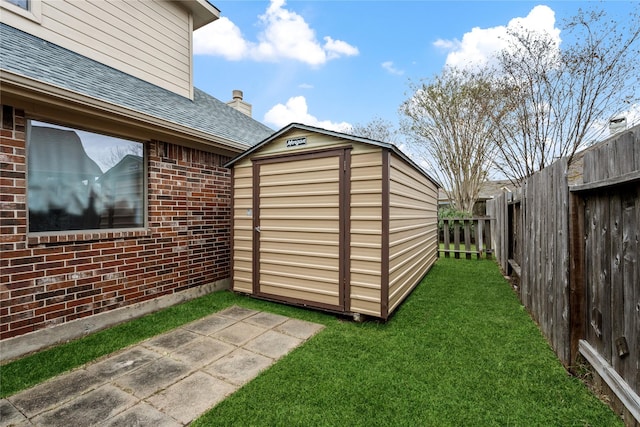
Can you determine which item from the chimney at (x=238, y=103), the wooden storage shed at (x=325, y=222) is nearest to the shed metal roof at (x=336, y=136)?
the wooden storage shed at (x=325, y=222)

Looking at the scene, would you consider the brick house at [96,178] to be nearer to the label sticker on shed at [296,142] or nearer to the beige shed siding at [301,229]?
the beige shed siding at [301,229]

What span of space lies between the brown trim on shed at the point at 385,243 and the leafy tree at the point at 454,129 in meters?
9.92

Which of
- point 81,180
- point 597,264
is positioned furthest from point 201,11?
point 597,264

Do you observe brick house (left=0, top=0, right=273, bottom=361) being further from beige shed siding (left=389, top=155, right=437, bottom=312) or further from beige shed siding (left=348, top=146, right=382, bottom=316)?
beige shed siding (left=389, top=155, right=437, bottom=312)

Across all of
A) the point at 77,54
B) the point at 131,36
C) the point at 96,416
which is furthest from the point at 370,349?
the point at 131,36

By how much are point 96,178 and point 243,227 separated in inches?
80.9

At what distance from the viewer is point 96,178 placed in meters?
3.53

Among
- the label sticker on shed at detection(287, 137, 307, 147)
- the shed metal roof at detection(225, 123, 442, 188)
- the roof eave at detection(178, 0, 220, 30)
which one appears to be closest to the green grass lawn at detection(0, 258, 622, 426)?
the shed metal roof at detection(225, 123, 442, 188)

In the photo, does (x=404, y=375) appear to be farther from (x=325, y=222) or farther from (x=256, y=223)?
(x=256, y=223)

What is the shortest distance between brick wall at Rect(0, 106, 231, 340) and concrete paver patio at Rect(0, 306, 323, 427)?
3.07 ft

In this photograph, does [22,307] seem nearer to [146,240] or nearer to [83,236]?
[83,236]

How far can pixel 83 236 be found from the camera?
10.8 feet

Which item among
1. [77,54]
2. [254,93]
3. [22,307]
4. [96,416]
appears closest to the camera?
[96,416]

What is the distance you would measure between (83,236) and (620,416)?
5096 mm
